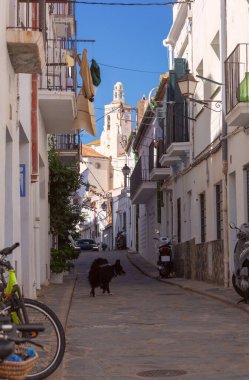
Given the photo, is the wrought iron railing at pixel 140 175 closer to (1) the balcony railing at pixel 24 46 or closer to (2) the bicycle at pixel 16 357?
(1) the balcony railing at pixel 24 46

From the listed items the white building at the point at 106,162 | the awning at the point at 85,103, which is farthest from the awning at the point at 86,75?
the white building at the point at 106,162

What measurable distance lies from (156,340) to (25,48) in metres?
4.43

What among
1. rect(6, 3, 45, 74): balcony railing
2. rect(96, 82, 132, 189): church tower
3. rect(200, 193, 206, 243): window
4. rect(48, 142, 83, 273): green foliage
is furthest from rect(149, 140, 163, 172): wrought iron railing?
rect(96, 82, 132, 189): church tower

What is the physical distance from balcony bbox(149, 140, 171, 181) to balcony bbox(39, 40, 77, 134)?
9.68 m

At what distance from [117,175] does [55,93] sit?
88861mm

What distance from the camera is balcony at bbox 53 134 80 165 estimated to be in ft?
83.5

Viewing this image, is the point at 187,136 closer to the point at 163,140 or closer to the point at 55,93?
the point at 163,140

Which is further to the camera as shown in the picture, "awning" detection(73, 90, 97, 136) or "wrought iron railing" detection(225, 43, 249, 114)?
"awning" detection(73, 90, 97, 136)

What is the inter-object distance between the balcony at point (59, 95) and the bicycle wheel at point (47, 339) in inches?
440

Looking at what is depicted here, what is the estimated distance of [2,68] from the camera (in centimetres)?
1033

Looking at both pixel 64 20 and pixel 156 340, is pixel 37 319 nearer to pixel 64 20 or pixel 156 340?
pixel 156 340

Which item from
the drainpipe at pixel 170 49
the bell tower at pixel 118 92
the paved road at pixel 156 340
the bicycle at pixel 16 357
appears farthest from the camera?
the bell tower at pixel 118 92

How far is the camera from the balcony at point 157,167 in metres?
30.4

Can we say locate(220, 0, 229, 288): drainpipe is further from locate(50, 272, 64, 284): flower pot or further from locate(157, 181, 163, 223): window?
locate(157, 181, 163, 223): window
